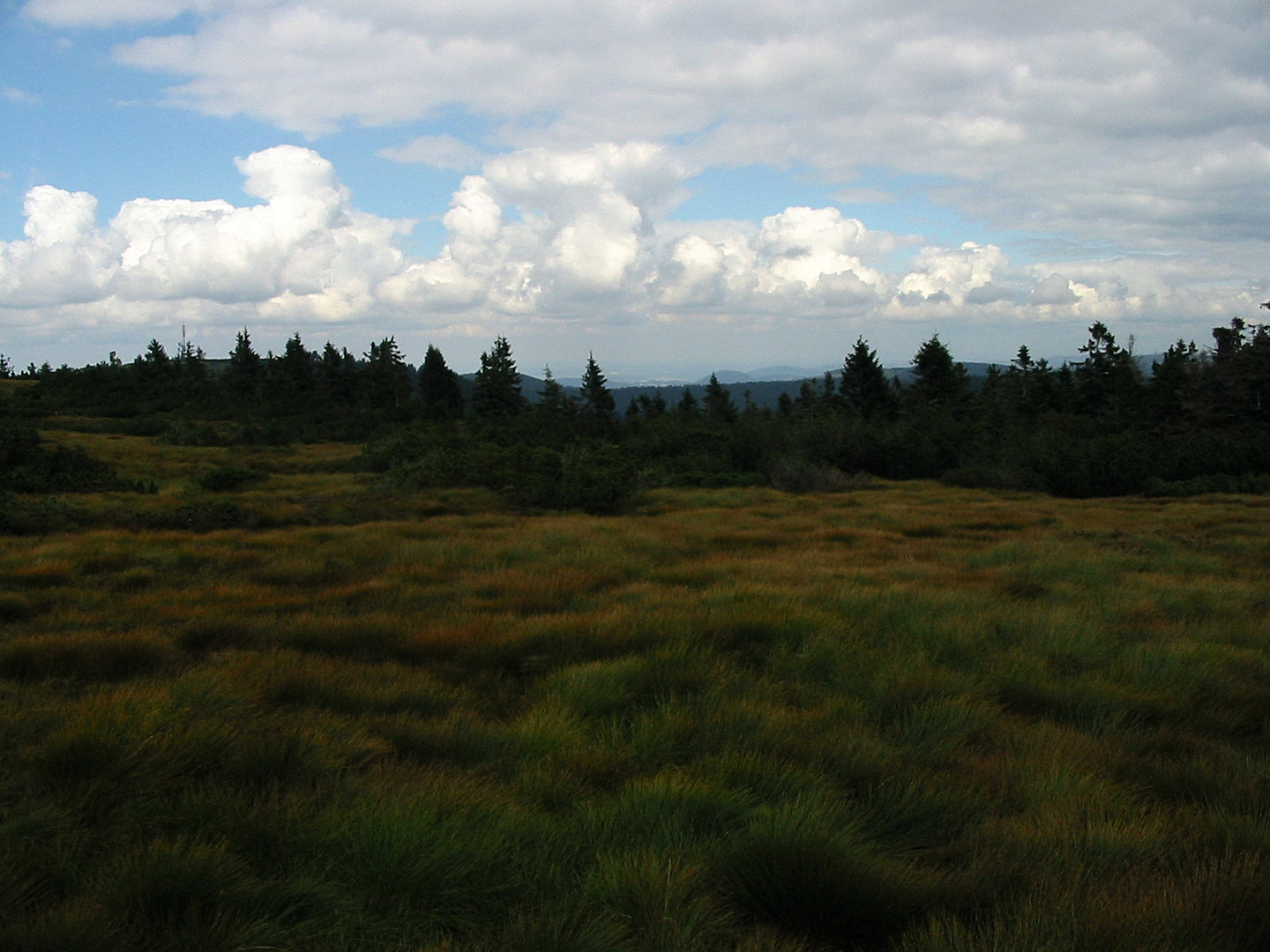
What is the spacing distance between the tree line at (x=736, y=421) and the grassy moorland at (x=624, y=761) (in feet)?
36.8

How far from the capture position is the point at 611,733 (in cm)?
396

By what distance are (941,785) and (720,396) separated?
75756 millimetres

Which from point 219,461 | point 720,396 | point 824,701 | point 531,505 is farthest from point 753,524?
point 720,396

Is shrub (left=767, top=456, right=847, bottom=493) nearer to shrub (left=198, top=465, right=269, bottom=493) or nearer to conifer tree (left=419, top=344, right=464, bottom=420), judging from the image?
shrub (left=198, top=465, right=269, bottom=493)

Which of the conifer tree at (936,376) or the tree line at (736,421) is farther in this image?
the conifer tree at (936,376)

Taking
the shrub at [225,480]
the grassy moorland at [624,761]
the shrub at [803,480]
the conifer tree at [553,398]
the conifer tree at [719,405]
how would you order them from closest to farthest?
the grassy moorland at [624,761] → the shrub at [225,480] → the shrub at [803,480] → the conifer tree at [553,398] → the conifer tree at [719,405]

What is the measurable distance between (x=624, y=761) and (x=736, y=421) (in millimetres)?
48158

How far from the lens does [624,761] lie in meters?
3.65

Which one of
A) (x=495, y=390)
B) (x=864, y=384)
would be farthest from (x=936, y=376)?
(x=495, y=390)

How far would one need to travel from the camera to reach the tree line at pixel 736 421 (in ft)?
86.1

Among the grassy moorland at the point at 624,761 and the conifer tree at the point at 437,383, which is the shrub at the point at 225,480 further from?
the conifer tree at the point at 437,383

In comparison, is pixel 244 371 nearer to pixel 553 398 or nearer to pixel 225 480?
pixel 553 398

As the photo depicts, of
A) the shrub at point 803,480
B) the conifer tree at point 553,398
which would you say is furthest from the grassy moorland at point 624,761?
the conifer tree at point 553,398

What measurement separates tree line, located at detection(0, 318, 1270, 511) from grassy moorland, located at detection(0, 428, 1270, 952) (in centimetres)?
1122
